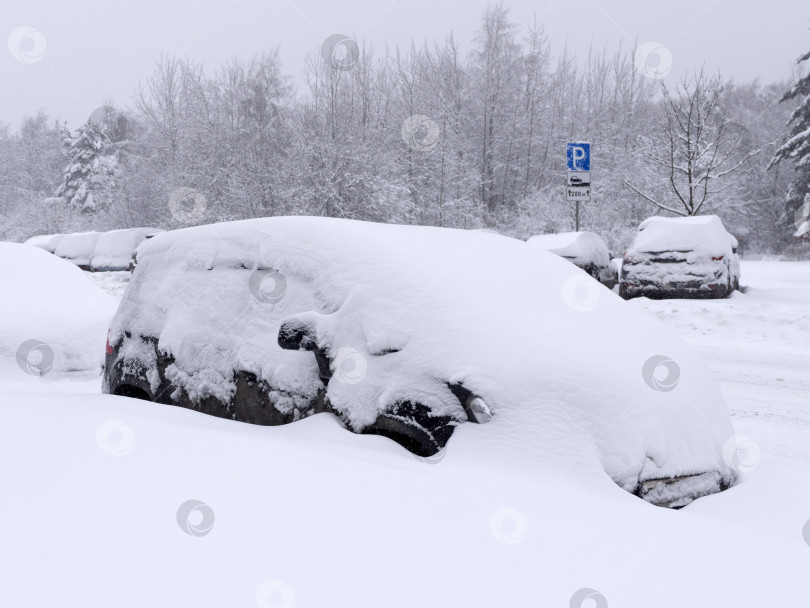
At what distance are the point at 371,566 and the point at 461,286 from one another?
1.55m

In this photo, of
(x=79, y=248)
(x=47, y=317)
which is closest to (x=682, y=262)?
(x=47, y=317)

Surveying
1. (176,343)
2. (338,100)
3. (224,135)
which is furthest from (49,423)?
(224,135)

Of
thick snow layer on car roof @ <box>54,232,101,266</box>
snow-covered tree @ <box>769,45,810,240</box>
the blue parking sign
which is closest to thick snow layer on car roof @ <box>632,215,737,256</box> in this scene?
the blue parking sign

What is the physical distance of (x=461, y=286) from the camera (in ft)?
10.0

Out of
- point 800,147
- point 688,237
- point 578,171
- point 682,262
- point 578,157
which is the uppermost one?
point 800,147

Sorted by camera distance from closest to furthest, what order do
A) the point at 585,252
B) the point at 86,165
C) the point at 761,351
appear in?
the point at 761,351 < the point at 585,252 < the point at 86,165

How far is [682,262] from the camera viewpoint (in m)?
11.6

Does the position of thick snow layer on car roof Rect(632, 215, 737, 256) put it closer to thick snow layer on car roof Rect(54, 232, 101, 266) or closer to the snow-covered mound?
the snow-covered mound

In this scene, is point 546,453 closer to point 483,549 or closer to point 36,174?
point 483,549

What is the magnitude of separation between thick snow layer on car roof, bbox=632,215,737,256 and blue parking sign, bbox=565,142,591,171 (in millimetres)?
2260

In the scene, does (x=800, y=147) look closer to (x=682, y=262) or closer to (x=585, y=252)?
(x=585, y=252)

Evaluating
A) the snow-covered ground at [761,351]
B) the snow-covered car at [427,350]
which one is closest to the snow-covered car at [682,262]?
the snow-covered ground at [761,351]

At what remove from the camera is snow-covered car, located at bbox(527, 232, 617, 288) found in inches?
527

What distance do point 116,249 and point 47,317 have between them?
19.4 metres
